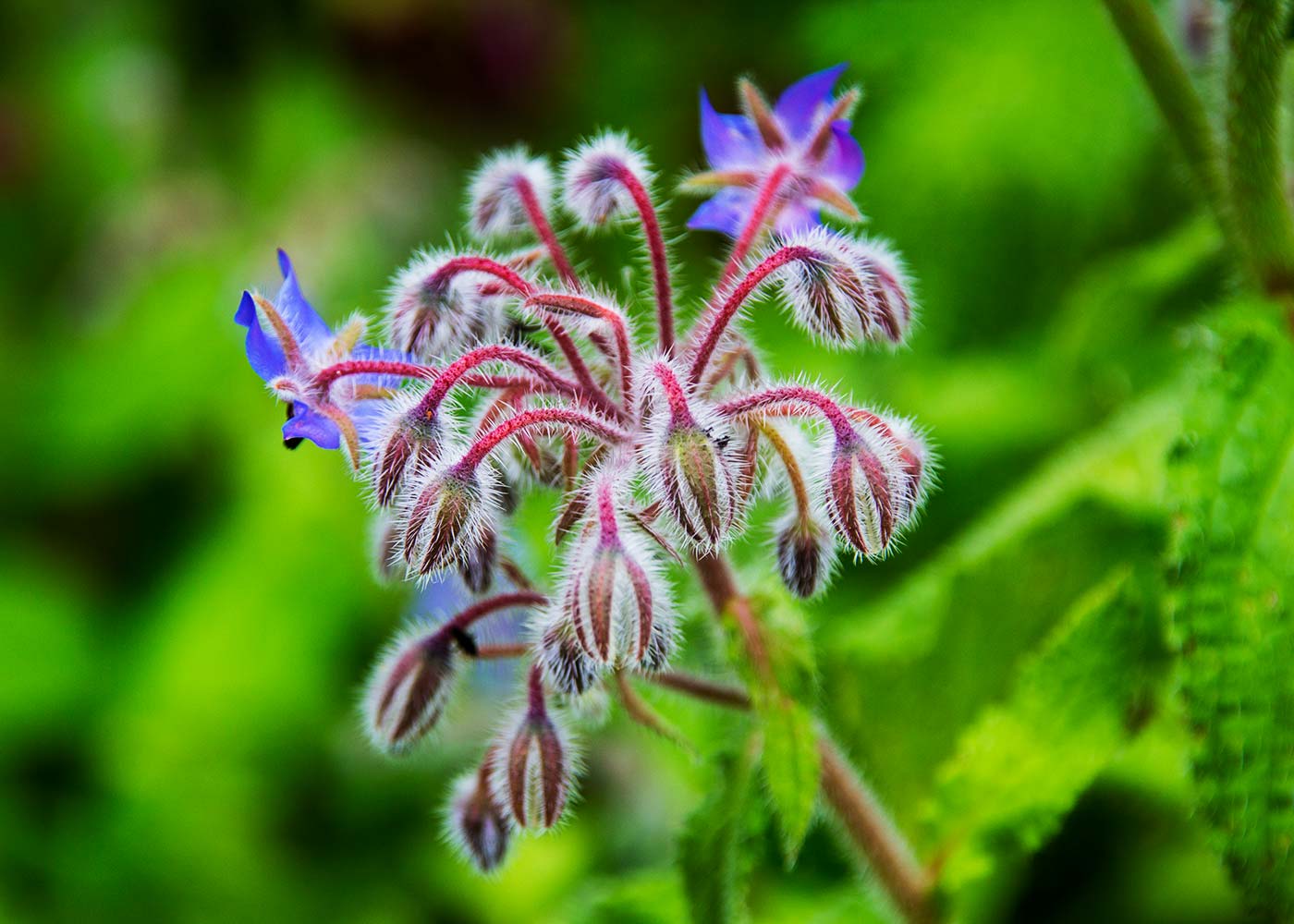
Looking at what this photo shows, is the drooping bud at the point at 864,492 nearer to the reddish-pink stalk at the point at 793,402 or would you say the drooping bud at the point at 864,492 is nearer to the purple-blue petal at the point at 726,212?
the reddish-pink stalk at the point at 793,402

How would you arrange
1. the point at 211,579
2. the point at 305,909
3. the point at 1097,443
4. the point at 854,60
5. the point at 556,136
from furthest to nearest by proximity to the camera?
1. the point at 556,136
2. the point at 211,579
3. the point at 305,909
4. the point at 854,60
5. the point at 1097,443

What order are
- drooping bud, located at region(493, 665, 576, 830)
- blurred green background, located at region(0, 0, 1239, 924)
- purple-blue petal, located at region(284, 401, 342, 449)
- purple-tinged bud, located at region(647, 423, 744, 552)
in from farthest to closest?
1. blurred green background, located at region(0, 0, 1239, 924)
2. drooping bud, located at region(493, 665, 576, 830)
3. purple-blue petal, located at region(284, 401, 342, 449)
4. purple-tinged bud, located at region(647, 423, 744, 552)

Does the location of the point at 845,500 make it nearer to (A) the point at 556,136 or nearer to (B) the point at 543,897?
(B) the point at 543,897

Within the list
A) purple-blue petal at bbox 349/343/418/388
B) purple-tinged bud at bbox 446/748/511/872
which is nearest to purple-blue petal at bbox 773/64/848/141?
purple-blue petal at bbox 349/343/418/388

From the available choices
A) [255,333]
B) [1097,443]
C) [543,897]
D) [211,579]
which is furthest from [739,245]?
[211,579]

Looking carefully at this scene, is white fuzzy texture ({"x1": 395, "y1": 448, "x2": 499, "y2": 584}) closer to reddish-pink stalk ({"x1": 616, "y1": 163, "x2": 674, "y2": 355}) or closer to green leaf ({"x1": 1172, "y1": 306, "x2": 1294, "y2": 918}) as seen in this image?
reddish-pink stalk ({"x1": 616, "y1": 163, "x2": 674, "y2": 355})

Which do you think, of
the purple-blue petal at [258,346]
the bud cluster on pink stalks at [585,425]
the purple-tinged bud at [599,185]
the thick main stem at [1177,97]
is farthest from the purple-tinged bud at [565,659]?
the thick main stem at [1177,97]
